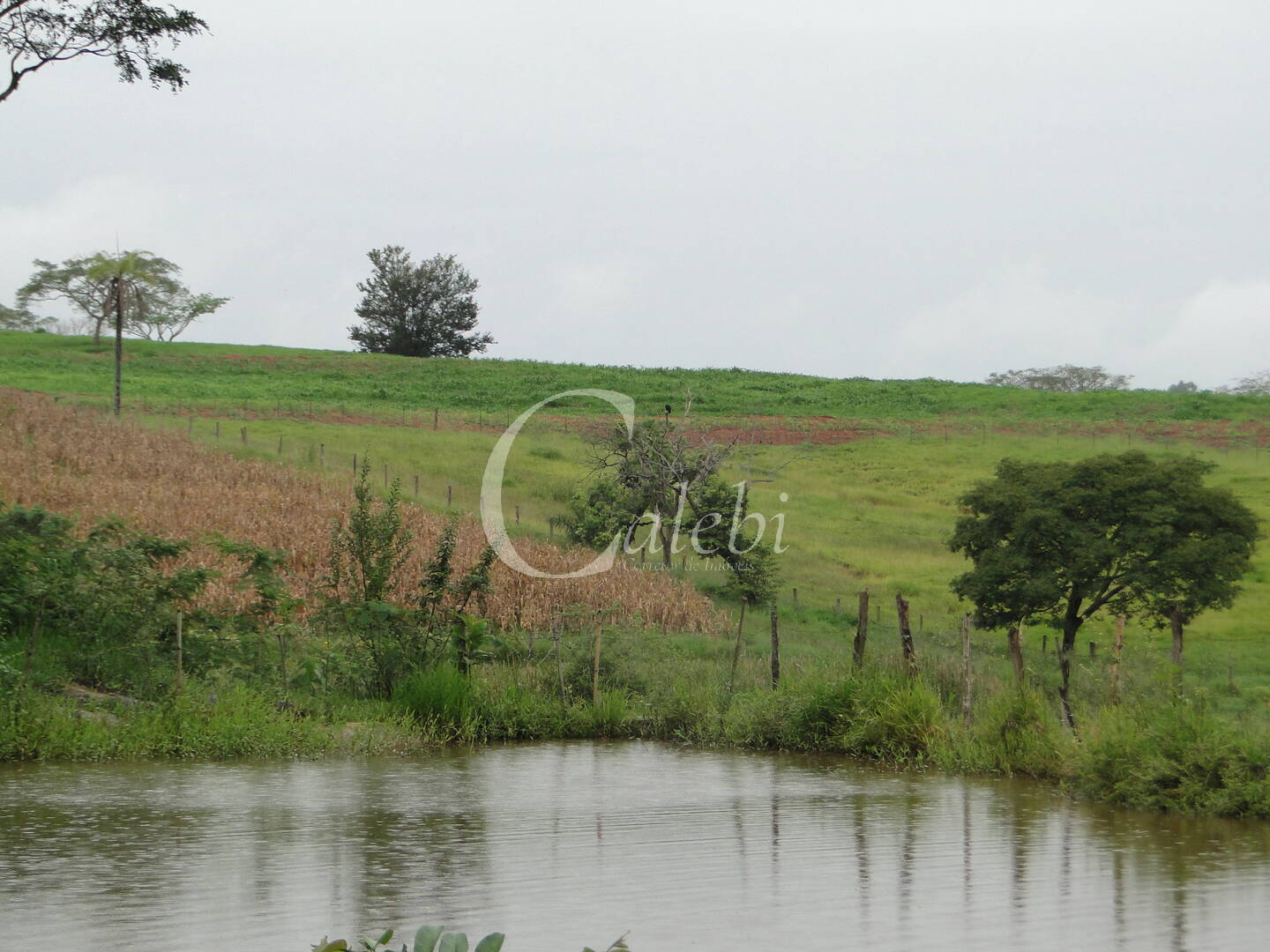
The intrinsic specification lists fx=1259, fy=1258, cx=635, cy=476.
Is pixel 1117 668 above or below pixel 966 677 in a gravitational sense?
above

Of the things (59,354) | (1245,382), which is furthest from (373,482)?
(1245,382)

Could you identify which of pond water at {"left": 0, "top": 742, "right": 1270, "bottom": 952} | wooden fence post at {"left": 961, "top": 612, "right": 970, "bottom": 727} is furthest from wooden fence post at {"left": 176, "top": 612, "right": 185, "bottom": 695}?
wooden fence post at {"left": 961, "top": 612, "right": 970, "bottom": 727}

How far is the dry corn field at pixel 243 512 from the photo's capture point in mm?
26125

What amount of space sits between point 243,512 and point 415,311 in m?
68.1

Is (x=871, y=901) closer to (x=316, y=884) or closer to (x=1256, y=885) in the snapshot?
(x=1256, y=885)

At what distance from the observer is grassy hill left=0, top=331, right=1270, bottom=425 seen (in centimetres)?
6250

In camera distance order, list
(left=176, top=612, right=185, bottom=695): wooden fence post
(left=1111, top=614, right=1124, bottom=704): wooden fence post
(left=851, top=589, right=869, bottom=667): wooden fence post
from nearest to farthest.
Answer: (left=1111, top=614, right=1124, bottom=704): wooden fence post → (left=176, top=612, right=185, bottom=695): wooden fence post → (left=851, top=589, right=869, bottom=667): wooden fence post

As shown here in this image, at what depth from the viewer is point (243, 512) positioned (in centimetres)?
2975

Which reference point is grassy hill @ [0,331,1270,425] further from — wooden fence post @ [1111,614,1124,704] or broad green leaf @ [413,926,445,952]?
broad green leaf @ [413,926,445,952]

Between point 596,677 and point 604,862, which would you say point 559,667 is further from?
point 604,862

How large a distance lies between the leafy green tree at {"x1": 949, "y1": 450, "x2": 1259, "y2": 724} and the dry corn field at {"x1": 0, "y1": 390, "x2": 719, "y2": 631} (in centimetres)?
714

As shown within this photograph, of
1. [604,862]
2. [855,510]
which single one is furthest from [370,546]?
[855,510]

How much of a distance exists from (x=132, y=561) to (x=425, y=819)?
8.39 metres

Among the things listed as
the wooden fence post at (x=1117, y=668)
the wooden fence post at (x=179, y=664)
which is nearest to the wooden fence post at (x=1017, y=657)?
the wooden fence post at (x=1117, y=668)
